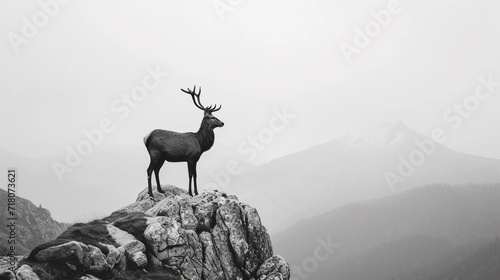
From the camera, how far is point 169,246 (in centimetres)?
2231

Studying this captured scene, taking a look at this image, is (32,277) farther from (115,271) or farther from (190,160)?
(190,160)

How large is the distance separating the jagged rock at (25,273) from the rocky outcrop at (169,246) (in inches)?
2.3

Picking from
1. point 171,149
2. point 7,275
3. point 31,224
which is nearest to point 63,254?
point 7,275

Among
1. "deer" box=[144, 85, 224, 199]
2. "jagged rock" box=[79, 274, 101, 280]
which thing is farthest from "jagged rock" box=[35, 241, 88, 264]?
"deer" box=[144, 85, 224, 199]

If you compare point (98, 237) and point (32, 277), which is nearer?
point (32, 277)

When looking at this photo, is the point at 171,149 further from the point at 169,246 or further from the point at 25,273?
the point at 25,273

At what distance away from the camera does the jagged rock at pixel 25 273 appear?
16.7 m

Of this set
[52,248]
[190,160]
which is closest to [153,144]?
[190,160]

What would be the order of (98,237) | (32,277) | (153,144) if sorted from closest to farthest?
1. (32,277)
2. (98,237)
3. (153,144)

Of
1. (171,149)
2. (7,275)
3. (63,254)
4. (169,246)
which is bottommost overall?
(169,246)

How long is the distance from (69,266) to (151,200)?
10.0 m

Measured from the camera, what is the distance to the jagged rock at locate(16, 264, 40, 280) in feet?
54.6

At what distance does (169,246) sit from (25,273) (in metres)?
7.30

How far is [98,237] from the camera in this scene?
21.5m
